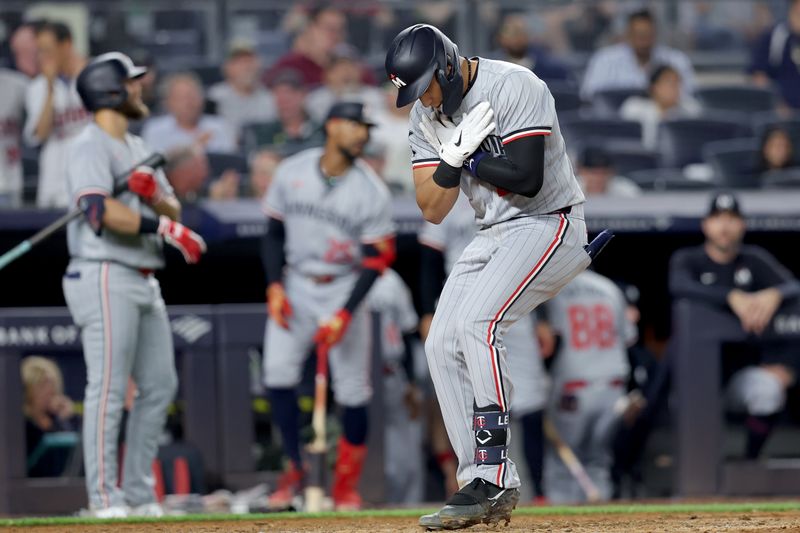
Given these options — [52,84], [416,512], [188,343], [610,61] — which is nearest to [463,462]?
[416,512]

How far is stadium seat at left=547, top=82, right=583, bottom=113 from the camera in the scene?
30.0 ft

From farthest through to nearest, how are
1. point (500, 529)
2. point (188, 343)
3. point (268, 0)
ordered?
point (268, 0)
point (188, 343)
point (500, 529)

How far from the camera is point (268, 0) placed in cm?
948

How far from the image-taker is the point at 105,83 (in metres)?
5.35

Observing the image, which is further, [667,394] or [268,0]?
[268,0]

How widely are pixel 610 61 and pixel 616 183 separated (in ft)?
5.71

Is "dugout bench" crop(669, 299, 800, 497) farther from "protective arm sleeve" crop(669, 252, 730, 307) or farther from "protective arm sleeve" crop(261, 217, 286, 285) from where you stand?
"protective arm sleeve" crop(261, 217, 286, 285)

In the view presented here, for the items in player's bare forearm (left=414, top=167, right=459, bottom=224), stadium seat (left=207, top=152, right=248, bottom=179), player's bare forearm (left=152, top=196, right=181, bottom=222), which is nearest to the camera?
player's bare forearm (left=414, top=167, right=459, bottom=224)

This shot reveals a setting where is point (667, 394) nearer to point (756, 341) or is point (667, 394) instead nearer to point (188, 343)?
point (756, 341)

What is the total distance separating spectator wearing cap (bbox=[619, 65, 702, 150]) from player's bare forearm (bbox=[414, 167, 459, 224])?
17.0 feet

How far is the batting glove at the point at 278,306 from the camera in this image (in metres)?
6.60

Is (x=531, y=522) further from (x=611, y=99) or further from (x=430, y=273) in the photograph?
(x=611, y=99)

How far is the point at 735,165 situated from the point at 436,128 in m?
4.70

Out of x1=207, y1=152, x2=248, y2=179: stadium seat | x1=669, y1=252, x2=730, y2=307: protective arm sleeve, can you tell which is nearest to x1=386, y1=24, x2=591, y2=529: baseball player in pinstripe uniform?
x1=669, y1=252, x2=730, y2=307: protective arm sleeve
